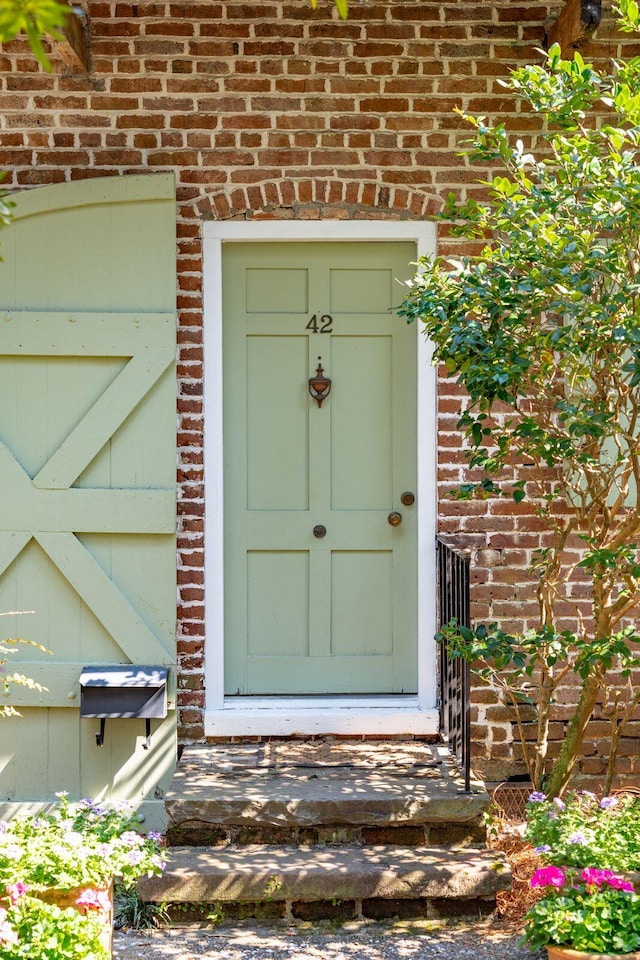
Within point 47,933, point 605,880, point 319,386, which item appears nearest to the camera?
point 47,933

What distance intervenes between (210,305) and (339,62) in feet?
3.85

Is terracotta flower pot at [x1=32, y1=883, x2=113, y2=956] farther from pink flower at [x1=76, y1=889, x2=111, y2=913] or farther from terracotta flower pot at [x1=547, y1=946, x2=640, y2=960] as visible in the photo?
terracotta flower pot at [x1=547, y1=946, x2=640, y2=960]

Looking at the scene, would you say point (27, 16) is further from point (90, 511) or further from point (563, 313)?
point (90, 511)

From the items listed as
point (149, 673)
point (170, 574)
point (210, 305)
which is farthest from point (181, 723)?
point (210, 305)

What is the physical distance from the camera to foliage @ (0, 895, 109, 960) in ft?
8.46

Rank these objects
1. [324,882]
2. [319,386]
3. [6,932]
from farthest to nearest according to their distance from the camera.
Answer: [319,386] < [324,882] < [6,932]

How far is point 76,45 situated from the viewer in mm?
4051

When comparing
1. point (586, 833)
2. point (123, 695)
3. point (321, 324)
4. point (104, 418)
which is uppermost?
point (321, 324)

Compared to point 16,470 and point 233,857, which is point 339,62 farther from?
point 233,857

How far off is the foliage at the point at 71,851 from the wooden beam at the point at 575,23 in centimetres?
334

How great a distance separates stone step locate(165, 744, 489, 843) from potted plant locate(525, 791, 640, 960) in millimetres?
508

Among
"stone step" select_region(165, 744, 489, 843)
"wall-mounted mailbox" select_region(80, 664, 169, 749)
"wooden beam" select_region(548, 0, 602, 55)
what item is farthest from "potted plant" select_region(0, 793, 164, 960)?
"wooden beam" select_region(548, 0, 602, 55)

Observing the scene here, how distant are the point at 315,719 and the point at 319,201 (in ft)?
7.32

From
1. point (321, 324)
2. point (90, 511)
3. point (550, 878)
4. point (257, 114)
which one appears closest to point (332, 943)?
point (550, 878)
